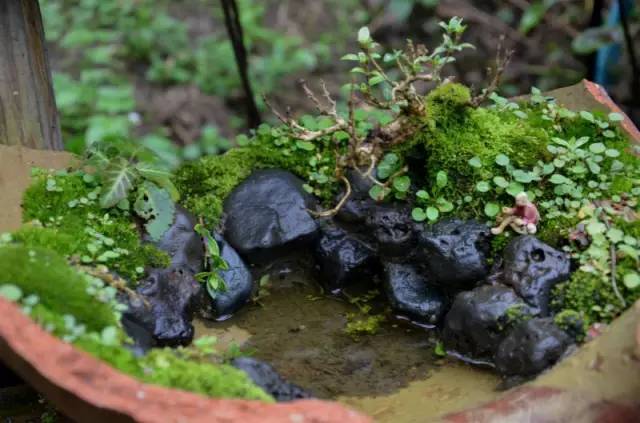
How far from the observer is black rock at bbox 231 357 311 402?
2303 mm

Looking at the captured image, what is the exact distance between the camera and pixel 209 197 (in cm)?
323

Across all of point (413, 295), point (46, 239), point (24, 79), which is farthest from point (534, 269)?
point (24, 79)

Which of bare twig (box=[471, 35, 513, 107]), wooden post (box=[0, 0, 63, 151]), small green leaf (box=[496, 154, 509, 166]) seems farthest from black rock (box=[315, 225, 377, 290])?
wooden post (box=[0, 0, 63, 151])

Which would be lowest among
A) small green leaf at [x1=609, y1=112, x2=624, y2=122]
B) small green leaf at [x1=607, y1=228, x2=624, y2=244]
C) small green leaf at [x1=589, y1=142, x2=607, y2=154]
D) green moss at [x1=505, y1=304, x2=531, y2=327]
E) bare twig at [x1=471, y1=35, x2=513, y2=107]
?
green moss at [x1=505, y1=304, x2=531, y2=327]

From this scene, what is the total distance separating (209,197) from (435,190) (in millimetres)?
893

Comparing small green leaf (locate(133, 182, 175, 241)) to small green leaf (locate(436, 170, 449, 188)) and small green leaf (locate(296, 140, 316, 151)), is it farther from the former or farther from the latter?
small green leaf (locate(436, 170, 449, 188))

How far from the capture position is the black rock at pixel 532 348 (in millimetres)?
2484

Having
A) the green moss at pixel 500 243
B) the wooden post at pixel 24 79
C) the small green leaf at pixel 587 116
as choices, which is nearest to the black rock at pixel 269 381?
the green moss at pixel 500 243

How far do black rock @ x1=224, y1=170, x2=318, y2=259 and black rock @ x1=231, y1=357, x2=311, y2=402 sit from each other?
0.85 meters

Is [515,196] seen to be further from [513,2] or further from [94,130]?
[513,2]

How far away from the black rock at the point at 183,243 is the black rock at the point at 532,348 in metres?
1.18

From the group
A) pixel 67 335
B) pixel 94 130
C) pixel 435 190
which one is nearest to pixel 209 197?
pixel 435 190

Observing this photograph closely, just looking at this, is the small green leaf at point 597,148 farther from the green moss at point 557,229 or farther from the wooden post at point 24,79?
the wooden post at point 24,79

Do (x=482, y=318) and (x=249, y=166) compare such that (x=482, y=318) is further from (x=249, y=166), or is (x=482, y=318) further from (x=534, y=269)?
(x=249, y=166)
